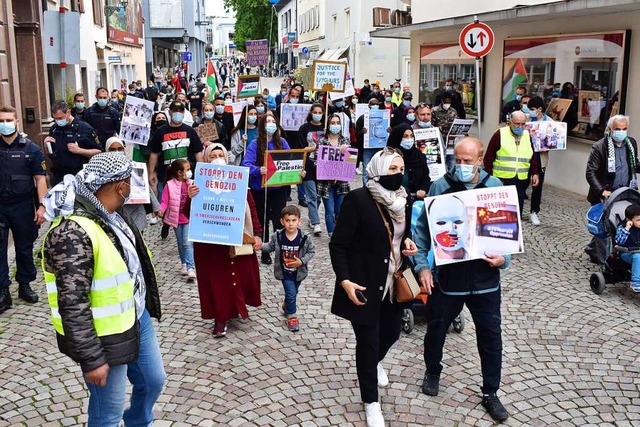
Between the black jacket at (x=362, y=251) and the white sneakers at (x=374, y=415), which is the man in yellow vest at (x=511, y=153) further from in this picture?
the white sneakers at (x=374, y=415)

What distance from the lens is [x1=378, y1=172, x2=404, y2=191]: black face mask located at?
455 cm

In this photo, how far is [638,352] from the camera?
603cm

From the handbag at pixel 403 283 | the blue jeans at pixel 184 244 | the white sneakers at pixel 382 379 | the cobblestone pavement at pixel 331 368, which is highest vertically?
the handbag at pixel 403 283

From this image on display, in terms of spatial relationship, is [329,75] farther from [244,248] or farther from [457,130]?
[244,248]

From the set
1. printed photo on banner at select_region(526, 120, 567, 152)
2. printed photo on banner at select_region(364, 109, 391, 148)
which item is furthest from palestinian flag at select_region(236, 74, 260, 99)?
printed photo on banner at select_region(526, 120, 567, 152)

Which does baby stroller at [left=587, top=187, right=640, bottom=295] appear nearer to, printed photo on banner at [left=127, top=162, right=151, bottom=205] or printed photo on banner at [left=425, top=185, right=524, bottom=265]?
printed photo on banner at [left=425, top=185, right=524, bottom=265]

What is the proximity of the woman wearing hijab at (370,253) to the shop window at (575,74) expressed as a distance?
923 centimetres

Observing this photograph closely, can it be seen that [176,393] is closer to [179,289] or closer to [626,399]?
[179,289]

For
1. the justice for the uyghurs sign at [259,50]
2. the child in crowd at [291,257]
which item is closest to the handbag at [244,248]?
the child in crowd at [291,257]

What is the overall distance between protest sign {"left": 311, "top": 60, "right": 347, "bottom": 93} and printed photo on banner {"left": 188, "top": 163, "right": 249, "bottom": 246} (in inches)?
227

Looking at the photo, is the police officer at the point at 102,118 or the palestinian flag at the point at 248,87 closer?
the palestinian flag at the point at 248,87

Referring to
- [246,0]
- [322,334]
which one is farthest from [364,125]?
[246,0]

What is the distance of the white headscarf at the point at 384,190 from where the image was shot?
4.58 m

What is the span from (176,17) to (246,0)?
39.5 ft
